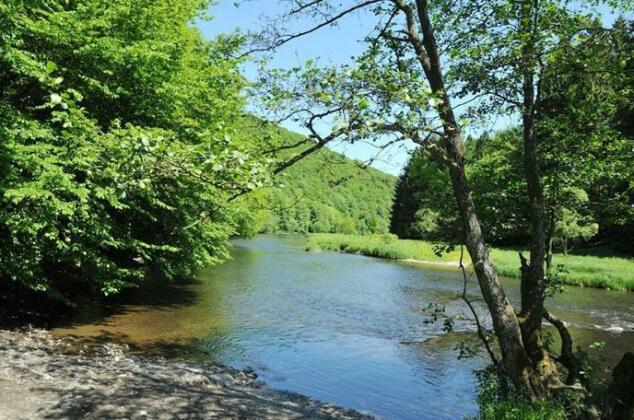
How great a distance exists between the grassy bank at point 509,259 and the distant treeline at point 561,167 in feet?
13.7

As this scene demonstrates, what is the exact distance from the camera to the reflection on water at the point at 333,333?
11.9 meters

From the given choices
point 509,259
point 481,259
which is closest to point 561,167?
point 481,259

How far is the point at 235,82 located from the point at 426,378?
30.5ft

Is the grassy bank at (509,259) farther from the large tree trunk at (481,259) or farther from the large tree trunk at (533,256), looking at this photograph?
the large tree trunk at (481,259)

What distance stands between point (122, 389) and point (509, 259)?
36272 millimetres

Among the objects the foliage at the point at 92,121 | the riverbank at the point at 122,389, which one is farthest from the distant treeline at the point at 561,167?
the riverbank at the point at 122,389

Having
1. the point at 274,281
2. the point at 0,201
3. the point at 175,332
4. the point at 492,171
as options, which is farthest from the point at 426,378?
the point at 274,281

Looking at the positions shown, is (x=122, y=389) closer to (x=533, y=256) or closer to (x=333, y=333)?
(x=533, y=256)

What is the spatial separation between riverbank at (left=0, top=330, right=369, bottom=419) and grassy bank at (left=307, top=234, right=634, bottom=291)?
19.6ft

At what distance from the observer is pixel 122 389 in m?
8.89

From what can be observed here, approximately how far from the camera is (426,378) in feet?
42.1

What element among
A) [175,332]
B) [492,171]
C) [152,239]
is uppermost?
[492,171]

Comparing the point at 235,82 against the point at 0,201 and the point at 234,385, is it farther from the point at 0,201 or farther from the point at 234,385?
the point at 0,201

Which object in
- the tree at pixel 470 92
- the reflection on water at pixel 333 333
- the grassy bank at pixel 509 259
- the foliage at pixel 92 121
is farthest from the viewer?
the grassy bank at pixel 509 259
